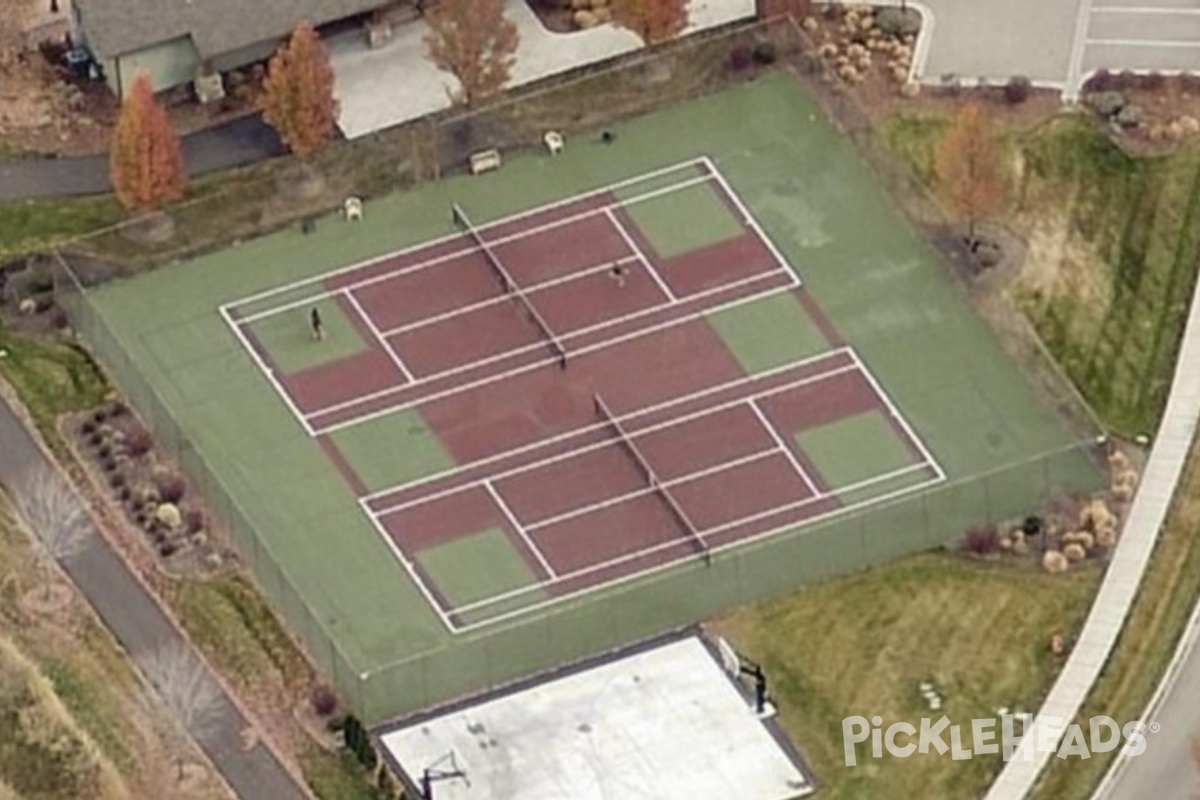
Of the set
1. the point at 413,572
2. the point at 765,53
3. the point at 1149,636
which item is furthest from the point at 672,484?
the point at 765,53

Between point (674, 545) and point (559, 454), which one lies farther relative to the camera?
point (559, 454)

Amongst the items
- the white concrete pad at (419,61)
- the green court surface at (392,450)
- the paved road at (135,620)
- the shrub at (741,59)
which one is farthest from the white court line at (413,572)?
the shrub at (741,59)

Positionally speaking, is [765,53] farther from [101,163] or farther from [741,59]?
[101,163]

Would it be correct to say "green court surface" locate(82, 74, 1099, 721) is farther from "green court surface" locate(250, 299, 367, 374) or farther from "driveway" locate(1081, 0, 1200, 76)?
"driveway" locate(1081, 0, 1200, 76)

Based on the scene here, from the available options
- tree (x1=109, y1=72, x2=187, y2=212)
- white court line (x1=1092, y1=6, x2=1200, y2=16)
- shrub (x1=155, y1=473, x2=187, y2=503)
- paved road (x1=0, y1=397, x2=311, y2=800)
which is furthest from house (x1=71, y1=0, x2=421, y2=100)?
white court line (x1=1092, y1=6, x2=1200, y2=16)

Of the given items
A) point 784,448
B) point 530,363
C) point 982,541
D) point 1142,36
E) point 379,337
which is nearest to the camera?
point 982,541

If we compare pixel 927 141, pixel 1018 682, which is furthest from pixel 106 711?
pixel 927 141

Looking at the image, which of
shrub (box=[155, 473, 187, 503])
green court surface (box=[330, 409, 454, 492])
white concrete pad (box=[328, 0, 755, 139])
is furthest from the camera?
white concrete pad (box=[328, 0, 755, 139])
